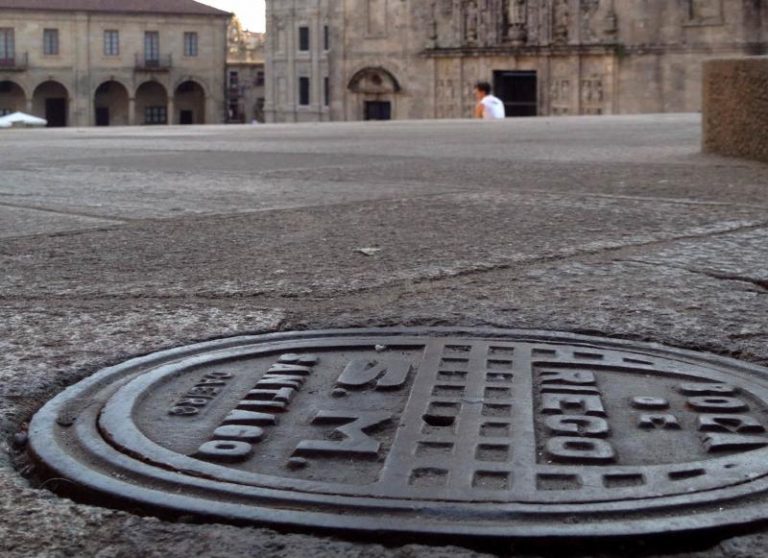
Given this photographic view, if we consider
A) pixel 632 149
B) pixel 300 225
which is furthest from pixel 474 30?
pixel 300 225

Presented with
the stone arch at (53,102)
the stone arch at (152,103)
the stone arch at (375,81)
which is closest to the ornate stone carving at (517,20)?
the stone arch at (375,81)

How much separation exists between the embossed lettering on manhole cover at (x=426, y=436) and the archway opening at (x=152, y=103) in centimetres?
6347

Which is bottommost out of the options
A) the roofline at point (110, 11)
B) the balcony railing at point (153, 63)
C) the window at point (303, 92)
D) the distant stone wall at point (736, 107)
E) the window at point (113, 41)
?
the distant stone wall at point (736, 107)

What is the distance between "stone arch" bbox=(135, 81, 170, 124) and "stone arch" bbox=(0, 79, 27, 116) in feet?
19.2

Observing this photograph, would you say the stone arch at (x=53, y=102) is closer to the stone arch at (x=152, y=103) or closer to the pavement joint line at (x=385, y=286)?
the stone arch at (x=152, y=103)

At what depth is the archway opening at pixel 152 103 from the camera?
63906 mm

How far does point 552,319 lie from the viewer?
2.31 m

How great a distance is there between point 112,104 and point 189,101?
426 cm

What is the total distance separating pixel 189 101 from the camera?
65375 millimetres

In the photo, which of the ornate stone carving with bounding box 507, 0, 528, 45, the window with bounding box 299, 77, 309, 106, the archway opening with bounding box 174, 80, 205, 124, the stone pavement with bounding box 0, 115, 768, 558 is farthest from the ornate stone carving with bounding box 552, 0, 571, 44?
the archway opening with bounding box 174, 80, 205, 124

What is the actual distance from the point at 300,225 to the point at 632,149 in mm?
4918

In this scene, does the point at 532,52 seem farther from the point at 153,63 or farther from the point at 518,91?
the point at 153,63

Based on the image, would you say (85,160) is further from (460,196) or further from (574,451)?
(574,451)

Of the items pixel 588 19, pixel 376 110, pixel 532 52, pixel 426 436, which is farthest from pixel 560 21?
pixel 426 436
